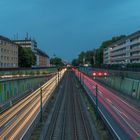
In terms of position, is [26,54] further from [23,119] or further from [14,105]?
[23,119]

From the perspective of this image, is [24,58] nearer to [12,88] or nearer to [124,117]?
[12,88]

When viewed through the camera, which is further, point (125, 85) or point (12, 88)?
point (125, 85)

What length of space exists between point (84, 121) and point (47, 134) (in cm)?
822

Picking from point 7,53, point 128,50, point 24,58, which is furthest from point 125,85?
point 24,58

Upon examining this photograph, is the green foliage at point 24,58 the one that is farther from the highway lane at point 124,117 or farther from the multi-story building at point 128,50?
the highway lane at point 124,117

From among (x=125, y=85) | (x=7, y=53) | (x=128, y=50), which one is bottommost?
(x=125, y=85)

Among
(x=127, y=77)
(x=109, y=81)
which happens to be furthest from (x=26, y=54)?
(x=127, y=77)

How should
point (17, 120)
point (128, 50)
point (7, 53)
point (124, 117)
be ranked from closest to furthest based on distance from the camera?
point (17, 120) < point (124, 117) < point (7, 53) < point (128, 50)

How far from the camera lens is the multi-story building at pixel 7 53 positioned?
5014 inches

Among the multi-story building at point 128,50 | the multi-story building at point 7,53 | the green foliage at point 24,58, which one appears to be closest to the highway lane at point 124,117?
the multi-story building at point 7,53

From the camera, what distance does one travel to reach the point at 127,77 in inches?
2462

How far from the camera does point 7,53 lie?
447 ft

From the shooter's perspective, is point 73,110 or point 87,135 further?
point 73,110

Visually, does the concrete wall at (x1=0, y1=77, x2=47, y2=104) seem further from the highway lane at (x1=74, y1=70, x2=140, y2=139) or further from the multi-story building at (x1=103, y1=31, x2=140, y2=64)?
the multi-story building at (x1=103, y1=31, x2=140, y2=64)
